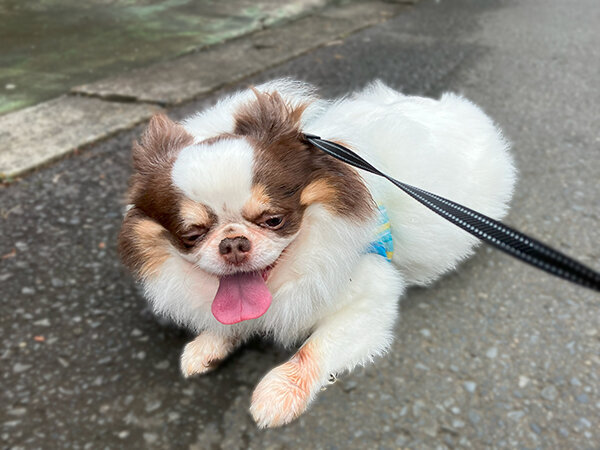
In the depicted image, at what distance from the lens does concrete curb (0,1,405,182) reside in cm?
360

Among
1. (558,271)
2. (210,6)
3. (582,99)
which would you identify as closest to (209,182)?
(558,271)

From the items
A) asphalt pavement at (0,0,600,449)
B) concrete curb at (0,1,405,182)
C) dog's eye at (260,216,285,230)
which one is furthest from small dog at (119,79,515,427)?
concrete curb at (0,1,405,182)

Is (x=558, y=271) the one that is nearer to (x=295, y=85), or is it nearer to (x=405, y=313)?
(x=405, y=313)

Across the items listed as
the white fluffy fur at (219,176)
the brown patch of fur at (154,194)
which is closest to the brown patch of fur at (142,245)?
the brown patch of fur at (154,194)

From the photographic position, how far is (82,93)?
4422mm

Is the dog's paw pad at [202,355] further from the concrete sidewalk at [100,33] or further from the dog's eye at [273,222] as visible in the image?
the concrete sidewalk at [100,33]

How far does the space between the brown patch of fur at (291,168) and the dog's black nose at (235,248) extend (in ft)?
0.41

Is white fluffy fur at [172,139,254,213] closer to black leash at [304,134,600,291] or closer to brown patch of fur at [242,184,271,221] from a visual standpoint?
brown patch of fur at [242,184,271,221]

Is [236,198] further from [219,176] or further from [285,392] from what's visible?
[285,392]

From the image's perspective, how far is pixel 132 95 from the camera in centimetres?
A: 436

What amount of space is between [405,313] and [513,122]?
2.38 meters

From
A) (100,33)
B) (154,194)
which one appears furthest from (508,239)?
(100,33)

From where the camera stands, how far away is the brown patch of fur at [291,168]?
1.67 metres

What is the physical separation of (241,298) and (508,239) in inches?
32.3
